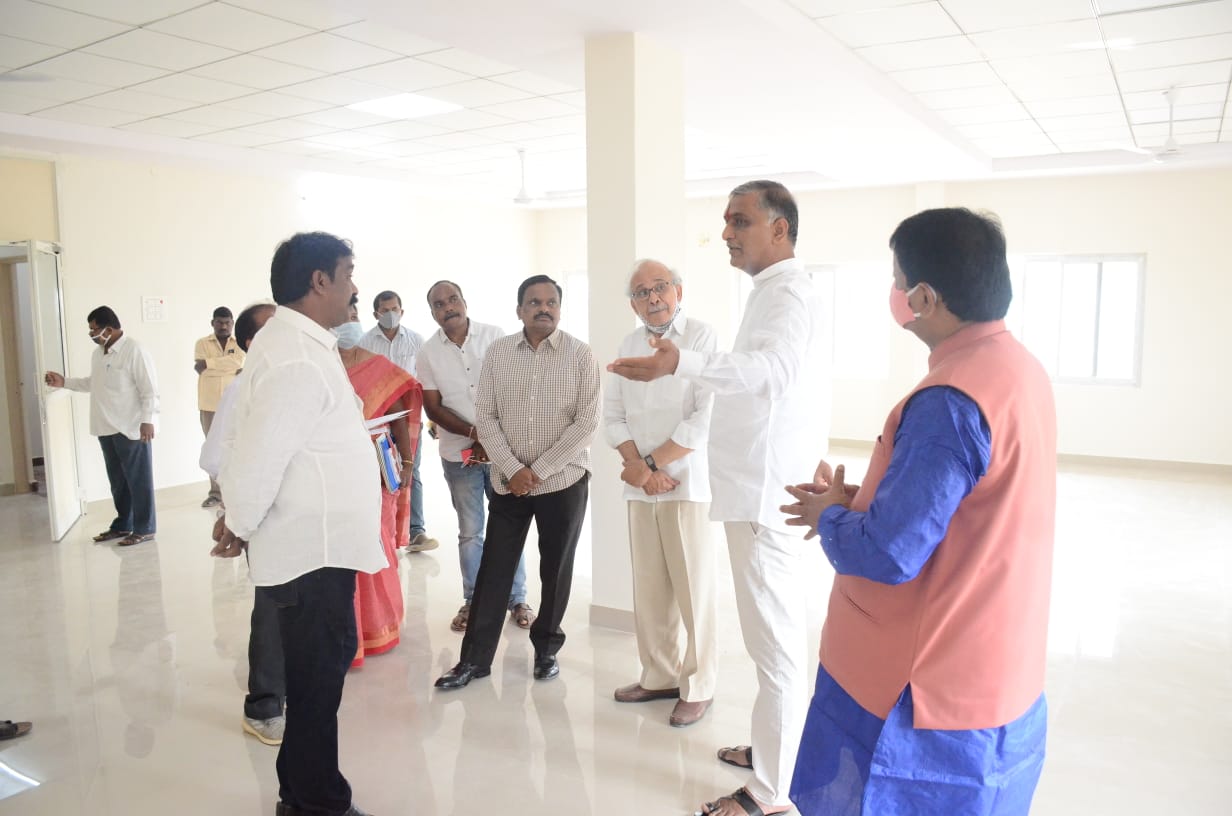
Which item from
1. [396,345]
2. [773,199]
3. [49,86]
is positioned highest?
[49,86]

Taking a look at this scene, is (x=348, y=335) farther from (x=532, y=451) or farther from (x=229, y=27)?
(x=229, y=27)

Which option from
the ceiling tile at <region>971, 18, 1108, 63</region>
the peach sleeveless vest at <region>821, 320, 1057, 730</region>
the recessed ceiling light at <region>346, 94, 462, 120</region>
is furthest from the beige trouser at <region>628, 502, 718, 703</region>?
the recessed ceiling light at <region>346, 94, 462, 120</region>

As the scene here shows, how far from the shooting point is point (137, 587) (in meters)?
5.01

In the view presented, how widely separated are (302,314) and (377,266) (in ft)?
→ 25.6

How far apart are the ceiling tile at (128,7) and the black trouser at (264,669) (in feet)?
9.64

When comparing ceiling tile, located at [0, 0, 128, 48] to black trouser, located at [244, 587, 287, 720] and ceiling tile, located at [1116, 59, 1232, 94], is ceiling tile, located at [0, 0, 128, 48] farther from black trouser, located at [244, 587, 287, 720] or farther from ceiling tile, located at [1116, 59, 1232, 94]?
ceiling tile, located at [1116, 59, 1232, 94]

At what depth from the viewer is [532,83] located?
5.65 metres

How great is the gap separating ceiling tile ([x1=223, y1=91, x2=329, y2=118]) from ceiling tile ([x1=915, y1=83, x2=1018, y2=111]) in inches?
174

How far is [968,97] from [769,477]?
16.1 feet

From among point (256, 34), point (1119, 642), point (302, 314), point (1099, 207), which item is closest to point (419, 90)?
point (256, 34)

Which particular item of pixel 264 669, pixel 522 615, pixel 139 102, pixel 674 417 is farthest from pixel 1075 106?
pixel 139 102

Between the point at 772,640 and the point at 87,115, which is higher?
the point at 87,115

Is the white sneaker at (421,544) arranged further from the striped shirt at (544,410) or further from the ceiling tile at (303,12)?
the ceiling tile at (303,12)

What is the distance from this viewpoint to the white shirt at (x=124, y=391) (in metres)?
6.03
